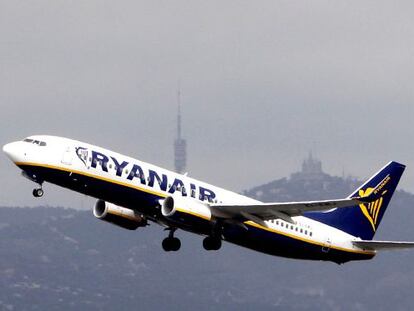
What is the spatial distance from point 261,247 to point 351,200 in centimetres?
1040

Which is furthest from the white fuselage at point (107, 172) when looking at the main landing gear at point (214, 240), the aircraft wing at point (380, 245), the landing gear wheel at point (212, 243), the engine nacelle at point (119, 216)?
the aircraft wing at point (380, 245)

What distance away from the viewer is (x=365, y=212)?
82.1 metres

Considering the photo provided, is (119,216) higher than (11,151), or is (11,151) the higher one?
(11,151)

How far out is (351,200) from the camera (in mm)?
66688

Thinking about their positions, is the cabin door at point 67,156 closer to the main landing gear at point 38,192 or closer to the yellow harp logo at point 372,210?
the main landing gear at point 38,192

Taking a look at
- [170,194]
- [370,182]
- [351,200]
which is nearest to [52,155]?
[170,194]

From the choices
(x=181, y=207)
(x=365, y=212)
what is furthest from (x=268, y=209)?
(x=365, y=212)

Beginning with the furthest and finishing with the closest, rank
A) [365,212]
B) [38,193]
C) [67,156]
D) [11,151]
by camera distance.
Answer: [365,212]
[38,193]
[11,151]
[67,156]

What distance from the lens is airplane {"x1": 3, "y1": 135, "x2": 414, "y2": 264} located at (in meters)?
67.9

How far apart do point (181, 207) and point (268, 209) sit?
5517 mm

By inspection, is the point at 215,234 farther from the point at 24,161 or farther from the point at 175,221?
the point at 24,161

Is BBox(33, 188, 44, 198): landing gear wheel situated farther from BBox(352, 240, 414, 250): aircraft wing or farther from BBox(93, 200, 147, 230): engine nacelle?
BBox(352, 240, 414, 250): aircraft wing

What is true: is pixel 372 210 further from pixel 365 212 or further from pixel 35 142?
pixel 35 142

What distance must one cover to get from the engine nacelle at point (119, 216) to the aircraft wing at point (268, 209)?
246 inches
